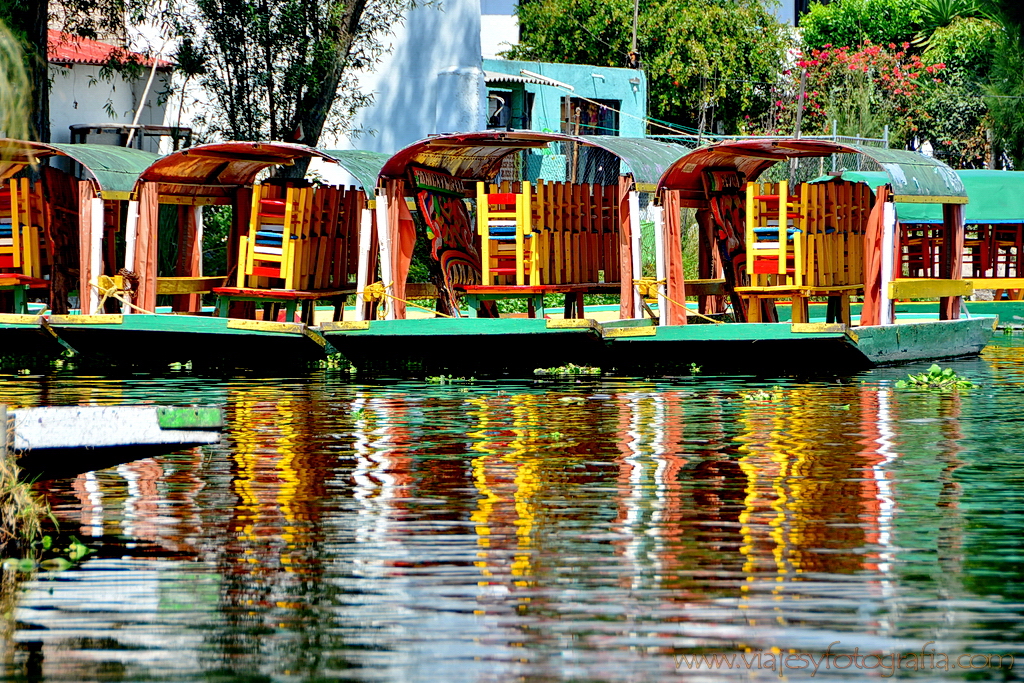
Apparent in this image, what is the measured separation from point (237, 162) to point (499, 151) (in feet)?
11.9

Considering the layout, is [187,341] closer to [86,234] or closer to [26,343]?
[86,234]

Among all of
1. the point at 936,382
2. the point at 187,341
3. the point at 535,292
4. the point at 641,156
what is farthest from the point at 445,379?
the point at 936,382

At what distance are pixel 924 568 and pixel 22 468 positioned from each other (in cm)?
478

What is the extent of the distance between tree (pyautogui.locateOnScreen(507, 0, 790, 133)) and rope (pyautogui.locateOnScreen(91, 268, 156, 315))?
91.2 ft

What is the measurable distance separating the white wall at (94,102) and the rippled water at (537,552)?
73.8ft

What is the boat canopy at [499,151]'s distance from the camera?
20062 millimetres

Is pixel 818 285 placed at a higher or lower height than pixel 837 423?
higher

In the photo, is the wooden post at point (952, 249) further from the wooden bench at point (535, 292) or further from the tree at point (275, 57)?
the tree at point (275, 57)

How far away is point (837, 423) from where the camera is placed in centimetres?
1456

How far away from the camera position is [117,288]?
20.1m

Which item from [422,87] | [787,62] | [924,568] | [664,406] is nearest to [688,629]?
[924,568]

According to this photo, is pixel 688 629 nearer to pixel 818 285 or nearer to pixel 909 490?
pixel 909 490

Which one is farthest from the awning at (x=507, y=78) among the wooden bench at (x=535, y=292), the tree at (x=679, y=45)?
the wooden bench at (x=535, y=292)

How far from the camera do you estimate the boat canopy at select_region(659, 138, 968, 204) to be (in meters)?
19.8
